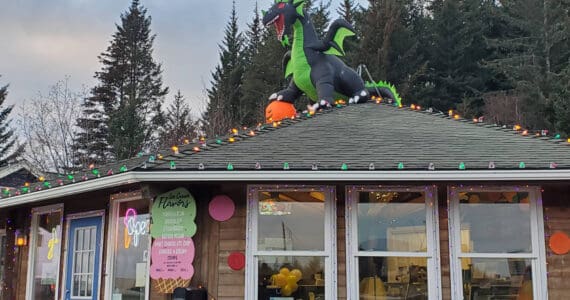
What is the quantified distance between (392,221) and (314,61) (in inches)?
167

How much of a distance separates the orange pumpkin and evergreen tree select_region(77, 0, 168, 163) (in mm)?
17521

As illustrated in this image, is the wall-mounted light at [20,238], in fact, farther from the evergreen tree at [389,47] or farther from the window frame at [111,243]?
the evergreen tree at [389,47]

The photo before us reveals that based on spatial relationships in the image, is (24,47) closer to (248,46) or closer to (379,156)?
(248,46)

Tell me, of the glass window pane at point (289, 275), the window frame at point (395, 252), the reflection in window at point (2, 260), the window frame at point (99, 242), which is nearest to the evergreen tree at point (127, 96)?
the reflection in window at point (2, 260)

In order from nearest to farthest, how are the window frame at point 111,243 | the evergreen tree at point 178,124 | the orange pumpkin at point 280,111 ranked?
1. the window frame at point 111,243
2. the orange pumpkin at point 280,111
3. the evergreen tree at point 178,124

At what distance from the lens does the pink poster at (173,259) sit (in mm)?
6098

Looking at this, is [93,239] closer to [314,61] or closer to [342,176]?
[342,176]

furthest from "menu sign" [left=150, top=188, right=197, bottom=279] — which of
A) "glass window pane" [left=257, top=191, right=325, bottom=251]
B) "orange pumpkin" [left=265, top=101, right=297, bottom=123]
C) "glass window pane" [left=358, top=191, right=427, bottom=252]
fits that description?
"orange pumpkin" [left=265, top=101, right=297, bottom=123]

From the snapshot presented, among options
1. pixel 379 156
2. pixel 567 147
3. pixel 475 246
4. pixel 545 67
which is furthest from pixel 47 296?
pixel 545 67

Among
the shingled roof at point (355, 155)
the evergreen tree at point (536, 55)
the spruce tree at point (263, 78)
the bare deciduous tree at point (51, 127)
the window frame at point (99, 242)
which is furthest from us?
the bare deciduous tree at point (51, 127)

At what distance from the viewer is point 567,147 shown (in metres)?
6.38

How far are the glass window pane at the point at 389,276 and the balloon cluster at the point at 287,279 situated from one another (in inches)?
26.3

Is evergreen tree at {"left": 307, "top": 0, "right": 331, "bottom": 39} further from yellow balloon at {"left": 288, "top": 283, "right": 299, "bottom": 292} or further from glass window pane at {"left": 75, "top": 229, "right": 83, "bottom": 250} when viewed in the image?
yellow balloon at {"left": 288, "top": 283, "right": 299, "bottom": 292}

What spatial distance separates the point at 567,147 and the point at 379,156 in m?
2.20
